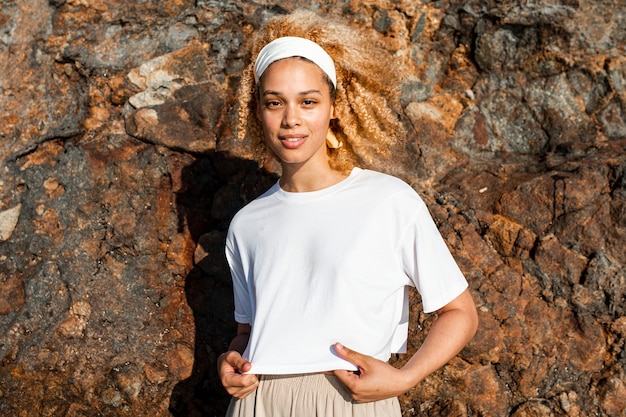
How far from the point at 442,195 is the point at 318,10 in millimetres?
1116

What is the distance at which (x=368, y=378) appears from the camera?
1.97 metres

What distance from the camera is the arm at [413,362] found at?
197 cm

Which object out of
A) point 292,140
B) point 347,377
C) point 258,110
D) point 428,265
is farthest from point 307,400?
point 258,110

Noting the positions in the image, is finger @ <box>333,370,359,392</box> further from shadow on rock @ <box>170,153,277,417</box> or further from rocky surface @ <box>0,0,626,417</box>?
shadow on rock @ <box>170,153,277,417</box>

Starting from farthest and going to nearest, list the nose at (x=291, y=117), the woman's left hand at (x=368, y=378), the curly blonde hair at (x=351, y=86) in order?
1. the curly blonde hair at (x=351, y=86)
2. the nose at (x=291, y=117)
3. the woman's left hand at (x=368, y=378)

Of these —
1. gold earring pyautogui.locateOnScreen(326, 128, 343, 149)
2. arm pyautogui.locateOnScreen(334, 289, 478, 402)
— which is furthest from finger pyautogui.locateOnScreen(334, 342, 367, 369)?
gold earring pyautogui.locateOnScreen(326, 128, 343, 149)

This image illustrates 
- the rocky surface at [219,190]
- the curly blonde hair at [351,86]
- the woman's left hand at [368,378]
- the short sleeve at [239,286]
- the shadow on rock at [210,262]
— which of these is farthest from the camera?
the shadow on rock at [210,262]

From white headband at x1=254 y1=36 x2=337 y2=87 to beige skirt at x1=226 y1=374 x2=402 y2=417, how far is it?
1049 millimetres

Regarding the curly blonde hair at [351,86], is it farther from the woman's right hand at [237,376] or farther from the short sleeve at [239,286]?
the woman's right hand at [237,376]

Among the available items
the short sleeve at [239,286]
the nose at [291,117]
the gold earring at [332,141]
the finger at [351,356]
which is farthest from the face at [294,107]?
the finger at [351,356]

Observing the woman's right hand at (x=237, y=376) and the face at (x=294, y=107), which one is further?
the face at (x=294, y=107)

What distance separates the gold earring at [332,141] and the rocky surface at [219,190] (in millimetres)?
630

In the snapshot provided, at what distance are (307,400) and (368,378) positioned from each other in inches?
8.8

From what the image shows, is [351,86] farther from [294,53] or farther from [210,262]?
[210,262]
